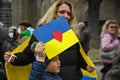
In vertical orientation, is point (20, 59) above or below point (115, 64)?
above

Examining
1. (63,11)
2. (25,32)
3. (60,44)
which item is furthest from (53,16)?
(25,32)

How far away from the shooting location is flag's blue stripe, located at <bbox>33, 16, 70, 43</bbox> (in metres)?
4.59

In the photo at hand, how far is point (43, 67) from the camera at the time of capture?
440cm

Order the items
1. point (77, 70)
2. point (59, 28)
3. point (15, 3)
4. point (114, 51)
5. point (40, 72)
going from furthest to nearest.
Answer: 1. point (15, 3)
2. point (114, 51)
3. point (77, 70)
4. point (59, 28)
5. point (40, 72)

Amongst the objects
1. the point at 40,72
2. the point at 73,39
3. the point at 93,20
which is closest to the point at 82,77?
the point at 73,39

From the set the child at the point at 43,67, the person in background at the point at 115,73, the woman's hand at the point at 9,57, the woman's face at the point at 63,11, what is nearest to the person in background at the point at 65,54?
the woman's face at the point at 63,11

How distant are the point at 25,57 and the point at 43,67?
1.41 feet

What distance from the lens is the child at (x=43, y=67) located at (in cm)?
437

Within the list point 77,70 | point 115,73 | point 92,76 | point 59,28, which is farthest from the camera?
point 115,73

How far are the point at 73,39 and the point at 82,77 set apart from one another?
0.61 metres

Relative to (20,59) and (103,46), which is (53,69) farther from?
(103,46)

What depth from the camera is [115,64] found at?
6184mm

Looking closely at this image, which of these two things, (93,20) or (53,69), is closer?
(53,69)

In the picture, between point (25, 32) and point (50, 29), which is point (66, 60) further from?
point (25, 32)
